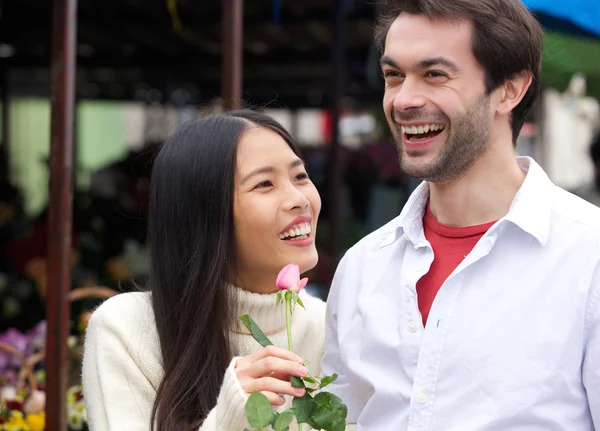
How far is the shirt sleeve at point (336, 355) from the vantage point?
2.09m

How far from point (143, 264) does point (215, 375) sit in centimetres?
281

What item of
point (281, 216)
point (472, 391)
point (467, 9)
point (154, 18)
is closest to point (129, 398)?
point (281, 216)

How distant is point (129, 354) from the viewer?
7.10 ft

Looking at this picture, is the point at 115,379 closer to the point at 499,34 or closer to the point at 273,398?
the point at 273,398

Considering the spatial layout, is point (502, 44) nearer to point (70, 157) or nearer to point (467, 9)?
point (467, 9)

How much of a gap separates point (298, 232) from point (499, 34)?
0.63m

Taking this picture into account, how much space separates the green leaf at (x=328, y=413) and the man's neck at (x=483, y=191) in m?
0.55

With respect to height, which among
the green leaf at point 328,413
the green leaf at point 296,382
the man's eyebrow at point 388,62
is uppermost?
the man's eyebrow at point 388,62

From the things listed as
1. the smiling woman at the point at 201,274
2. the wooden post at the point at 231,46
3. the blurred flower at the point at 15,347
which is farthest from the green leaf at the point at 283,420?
the blurred flower at the point at 15,347

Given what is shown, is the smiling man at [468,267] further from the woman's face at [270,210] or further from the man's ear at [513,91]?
the woman's face at [270,210]

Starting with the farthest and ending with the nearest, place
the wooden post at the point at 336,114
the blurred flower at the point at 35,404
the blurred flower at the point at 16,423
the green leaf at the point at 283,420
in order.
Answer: the wooden post at the point at 336,114 < the blurred flower at the point at 35,404 < the blurred flower at the point at 16,423 < the green leaf at the point at 283,420

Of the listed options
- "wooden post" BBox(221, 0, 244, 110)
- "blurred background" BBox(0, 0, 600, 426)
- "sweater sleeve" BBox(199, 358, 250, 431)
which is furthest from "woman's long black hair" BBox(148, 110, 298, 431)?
"wooden post" BBox(221, 0, 244, 110)

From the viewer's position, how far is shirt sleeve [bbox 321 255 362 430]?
2094 millimetres

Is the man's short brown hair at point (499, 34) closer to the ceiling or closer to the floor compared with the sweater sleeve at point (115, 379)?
closer to the ceiling
